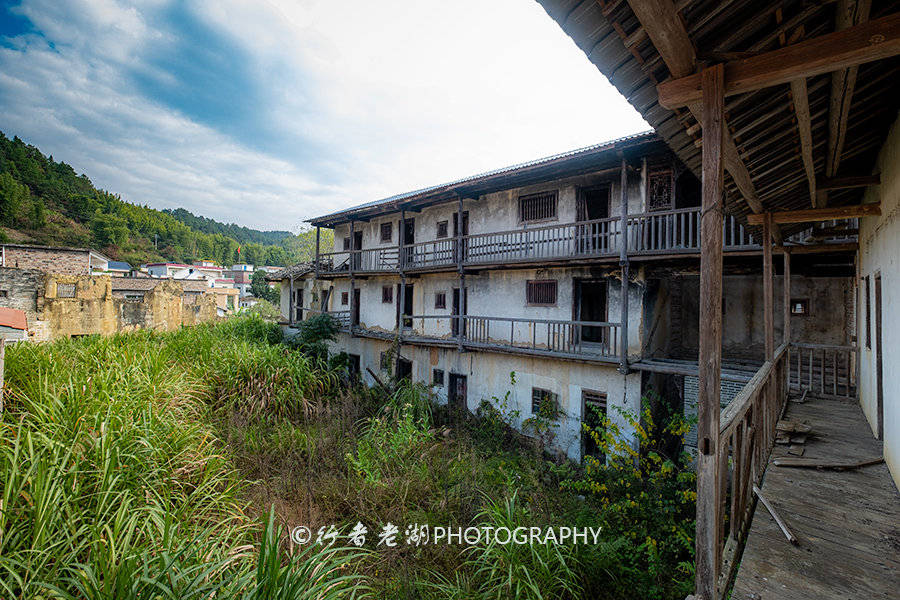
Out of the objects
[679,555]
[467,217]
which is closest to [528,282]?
[467,217]

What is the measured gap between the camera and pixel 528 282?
12.3 meters

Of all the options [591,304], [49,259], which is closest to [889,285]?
[591,304]

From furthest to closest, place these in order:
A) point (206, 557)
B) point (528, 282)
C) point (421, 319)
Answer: point (421, 319) < point (528, 282) < point (206, 557)

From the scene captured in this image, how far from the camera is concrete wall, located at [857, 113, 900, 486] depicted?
137 inches

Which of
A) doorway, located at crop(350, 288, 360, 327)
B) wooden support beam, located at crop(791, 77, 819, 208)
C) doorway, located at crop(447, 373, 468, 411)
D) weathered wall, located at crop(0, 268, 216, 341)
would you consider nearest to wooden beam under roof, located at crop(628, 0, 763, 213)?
wooden support beam, located at crop(791, 77, 819, 208)

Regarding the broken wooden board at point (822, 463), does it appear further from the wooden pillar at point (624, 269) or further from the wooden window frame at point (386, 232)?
the wooden window frame at point (386, 232)

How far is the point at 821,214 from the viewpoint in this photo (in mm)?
4969

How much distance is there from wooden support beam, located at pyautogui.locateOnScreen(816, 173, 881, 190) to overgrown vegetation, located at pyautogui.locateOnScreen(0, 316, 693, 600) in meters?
4.42

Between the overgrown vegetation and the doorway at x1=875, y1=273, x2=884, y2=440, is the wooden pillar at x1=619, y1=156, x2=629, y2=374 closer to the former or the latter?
the overgrown vegetation

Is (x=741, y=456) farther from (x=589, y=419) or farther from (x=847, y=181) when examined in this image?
(x=589, y=419)

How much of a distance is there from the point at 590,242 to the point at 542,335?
10.5 ft

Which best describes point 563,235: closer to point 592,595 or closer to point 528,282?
point 528,282

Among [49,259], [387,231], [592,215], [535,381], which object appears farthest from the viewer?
[49,259]

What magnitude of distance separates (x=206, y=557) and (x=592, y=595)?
405cm
